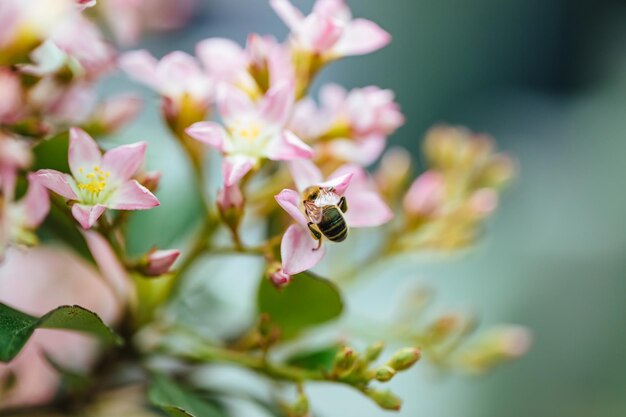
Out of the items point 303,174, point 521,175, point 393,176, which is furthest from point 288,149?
point 521,175

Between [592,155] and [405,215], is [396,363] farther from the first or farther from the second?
[592,155]

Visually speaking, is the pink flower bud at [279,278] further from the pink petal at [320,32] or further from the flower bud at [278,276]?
the pink petal at [320,32]

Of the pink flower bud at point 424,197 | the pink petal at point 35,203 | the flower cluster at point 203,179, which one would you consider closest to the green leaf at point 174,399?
the flower cluster at point 203,179

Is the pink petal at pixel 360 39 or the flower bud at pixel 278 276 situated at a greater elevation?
the pink petal at pixel 360 39

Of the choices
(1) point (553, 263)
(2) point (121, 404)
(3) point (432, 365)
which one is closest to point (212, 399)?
(2) point (121, 404)

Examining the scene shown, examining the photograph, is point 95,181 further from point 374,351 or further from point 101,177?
point 374,351

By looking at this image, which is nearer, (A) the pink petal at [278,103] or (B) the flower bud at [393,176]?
(A) the pink petal at [278,103]
